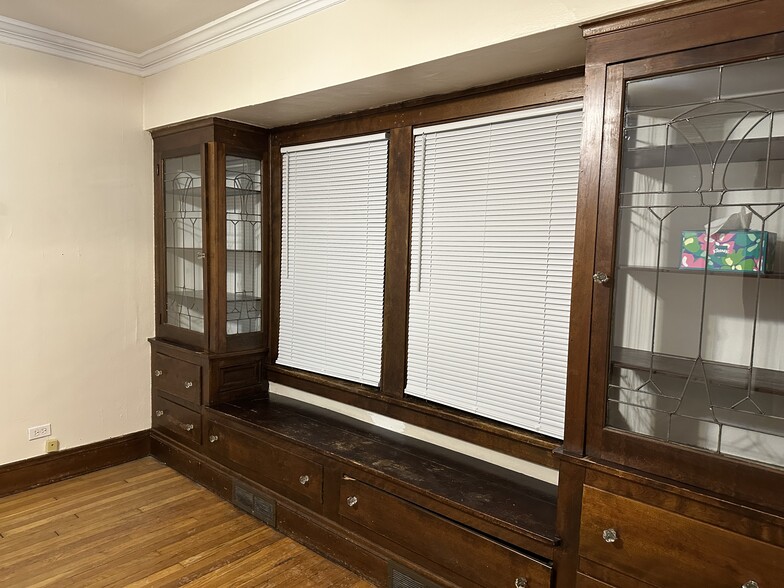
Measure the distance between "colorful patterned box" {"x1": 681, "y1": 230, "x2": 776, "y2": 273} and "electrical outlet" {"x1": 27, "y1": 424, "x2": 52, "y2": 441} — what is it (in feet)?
11.9

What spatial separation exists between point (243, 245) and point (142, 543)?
1.79 meters

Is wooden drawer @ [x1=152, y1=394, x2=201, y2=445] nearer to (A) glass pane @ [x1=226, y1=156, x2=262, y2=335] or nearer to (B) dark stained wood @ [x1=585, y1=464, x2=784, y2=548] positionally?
(A) glass pane @ [x1=226, y1=156, x2=262, y2=335]

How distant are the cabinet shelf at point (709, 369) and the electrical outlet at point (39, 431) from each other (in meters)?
3.37

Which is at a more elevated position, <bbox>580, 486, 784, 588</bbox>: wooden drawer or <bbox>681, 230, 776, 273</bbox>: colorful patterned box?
<bbox>681, 230, 776, 273</bbox>: colorful patterned box

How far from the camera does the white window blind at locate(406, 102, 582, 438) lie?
222 centimetres

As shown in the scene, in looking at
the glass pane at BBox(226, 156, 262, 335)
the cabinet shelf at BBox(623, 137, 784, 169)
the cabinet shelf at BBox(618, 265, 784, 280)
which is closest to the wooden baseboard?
the glass pane at BBox(226, 156, 262, 335)

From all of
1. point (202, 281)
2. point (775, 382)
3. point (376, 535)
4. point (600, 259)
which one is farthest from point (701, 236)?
point (202, 281)

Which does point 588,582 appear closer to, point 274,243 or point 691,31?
point 691,31

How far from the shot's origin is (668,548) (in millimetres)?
1604

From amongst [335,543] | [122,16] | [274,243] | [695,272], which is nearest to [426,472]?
[335,543]

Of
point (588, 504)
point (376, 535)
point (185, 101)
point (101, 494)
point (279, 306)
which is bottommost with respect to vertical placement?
point (101, 494)

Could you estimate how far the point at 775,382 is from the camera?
4.97ft

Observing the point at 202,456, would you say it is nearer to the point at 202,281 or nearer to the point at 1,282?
the point at 202,281

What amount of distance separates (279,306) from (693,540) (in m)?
2.62
